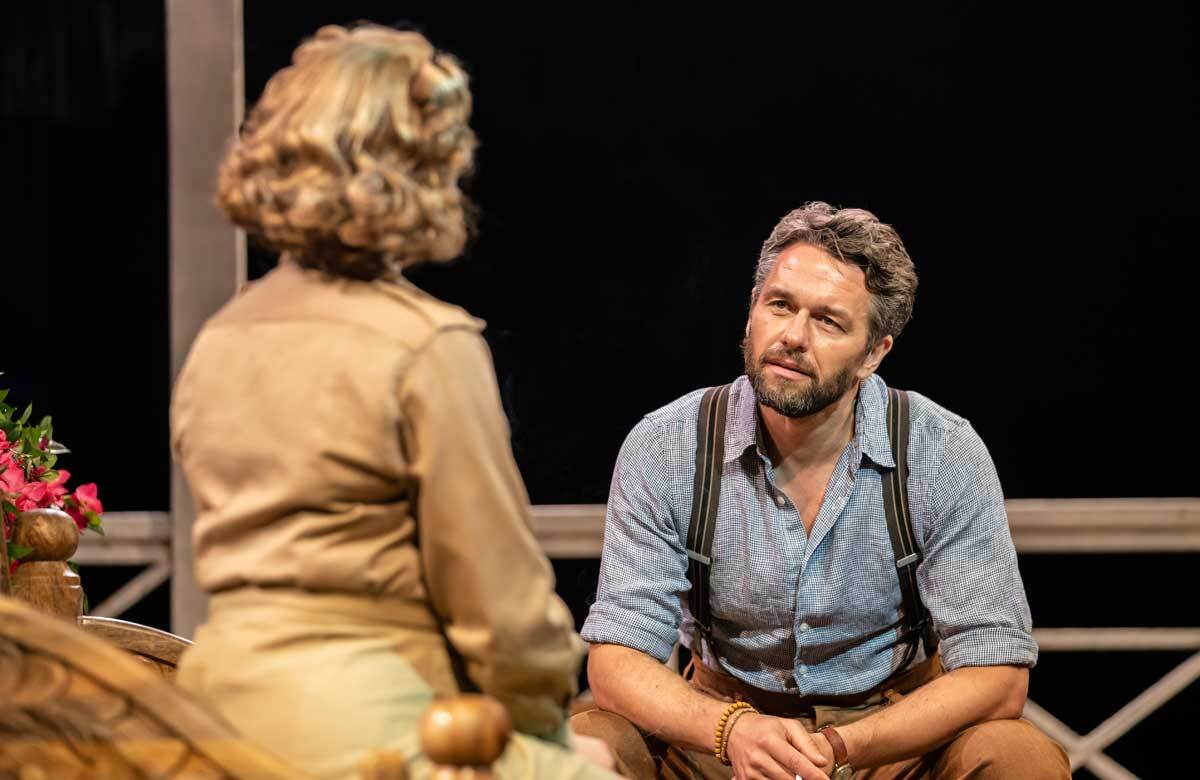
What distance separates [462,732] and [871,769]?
59.2 inches

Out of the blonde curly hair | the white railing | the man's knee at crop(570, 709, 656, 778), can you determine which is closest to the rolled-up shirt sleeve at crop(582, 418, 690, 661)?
the man's knee at crop(570, 709, 656, 778)

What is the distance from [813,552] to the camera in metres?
2.63

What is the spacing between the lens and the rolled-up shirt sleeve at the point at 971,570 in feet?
8.27

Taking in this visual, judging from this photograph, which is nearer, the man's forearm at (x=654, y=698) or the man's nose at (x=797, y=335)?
the man's forearm at (x=654, y=698)

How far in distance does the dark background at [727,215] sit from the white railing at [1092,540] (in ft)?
0.74

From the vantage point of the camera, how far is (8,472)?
2.38 meters

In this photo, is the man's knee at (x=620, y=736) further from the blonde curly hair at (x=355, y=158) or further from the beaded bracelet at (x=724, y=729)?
the blonde curly hair at (x=355, y=158)

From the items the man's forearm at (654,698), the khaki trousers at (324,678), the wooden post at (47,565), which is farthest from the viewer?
the man's forearm at (654,698)

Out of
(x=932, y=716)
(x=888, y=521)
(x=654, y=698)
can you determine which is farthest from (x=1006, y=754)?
(x=654, y=698)

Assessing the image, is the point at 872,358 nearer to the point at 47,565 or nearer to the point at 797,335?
→ the point at 797,335

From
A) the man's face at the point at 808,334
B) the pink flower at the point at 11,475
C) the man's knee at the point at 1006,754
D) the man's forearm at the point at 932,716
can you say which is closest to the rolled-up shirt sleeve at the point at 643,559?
the man's face at the point at 808,334

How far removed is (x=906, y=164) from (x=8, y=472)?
8.10 ft

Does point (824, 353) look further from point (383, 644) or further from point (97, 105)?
point (97, 105)

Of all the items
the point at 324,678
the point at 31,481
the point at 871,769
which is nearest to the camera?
the point at 324,678
